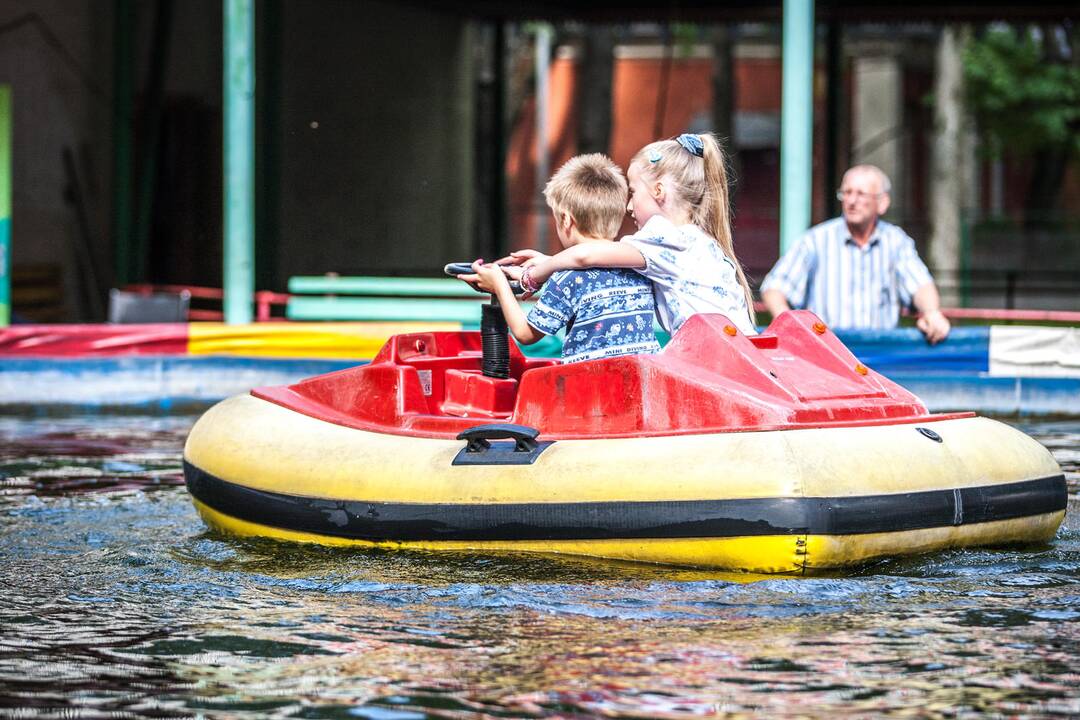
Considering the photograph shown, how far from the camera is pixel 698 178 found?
566 centimetres

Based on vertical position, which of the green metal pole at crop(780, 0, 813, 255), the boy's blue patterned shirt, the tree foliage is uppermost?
the tree foliage

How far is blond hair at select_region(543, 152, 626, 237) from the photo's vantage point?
5.57m

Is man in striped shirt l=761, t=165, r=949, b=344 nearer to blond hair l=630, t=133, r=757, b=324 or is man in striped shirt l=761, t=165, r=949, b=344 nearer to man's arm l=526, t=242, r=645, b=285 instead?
blond hair l=630, t=133, r=757, b=324

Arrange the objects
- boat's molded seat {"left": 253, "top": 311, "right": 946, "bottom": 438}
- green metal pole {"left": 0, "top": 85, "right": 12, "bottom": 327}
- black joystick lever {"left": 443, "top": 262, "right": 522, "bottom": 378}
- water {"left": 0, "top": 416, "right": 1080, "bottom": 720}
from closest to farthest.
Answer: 1. water {"left": 0, "top": 416, "right": 1080, "bottom": 720}
2. boat's molded seat {"left": 253, "top": 311, "right": 946, "bottom": 438}
3. black joystick lever {"left": 443, "top": 262, "right": 522, "bottom": 378}
4. green metal pole {"left": 0, "top": 85, "right": 12, "bottom": 327}

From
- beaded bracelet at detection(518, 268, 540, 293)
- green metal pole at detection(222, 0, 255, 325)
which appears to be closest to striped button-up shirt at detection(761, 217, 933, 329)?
beaded bracelet at detection(518, 268, 540, 293)

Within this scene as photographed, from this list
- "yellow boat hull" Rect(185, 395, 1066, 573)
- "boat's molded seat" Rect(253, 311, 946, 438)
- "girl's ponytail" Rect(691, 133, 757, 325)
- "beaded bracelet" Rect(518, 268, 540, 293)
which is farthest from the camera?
"beaded bracelet" Rect(518, 268, 540, 293)

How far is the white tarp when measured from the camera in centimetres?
971

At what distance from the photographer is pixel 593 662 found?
4102mm

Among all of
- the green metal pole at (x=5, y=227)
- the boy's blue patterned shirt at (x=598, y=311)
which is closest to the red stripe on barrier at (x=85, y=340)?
the green metal pole at (x=5, y=227)

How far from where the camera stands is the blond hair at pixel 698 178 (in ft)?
18.5

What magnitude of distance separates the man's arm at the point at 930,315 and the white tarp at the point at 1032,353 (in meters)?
1.36

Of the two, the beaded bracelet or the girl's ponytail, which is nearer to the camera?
the girl's ponytail

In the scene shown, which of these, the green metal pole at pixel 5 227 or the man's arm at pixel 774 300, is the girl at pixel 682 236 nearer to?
the man's arm at pixel 774 300

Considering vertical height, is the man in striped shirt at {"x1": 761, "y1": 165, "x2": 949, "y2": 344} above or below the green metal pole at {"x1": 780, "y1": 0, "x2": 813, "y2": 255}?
below
